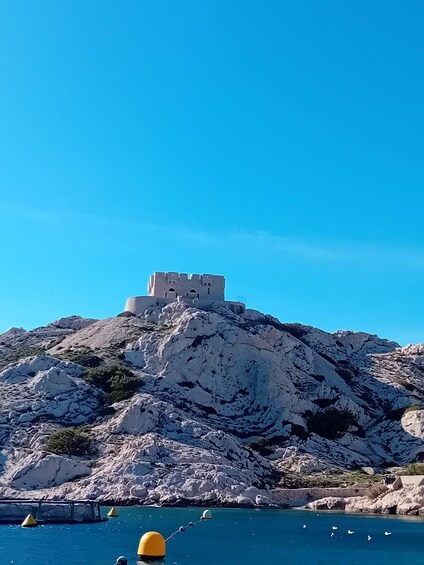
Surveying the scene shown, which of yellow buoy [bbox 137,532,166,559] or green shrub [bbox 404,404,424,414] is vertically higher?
green shrub [bbox 404,404,424,414]

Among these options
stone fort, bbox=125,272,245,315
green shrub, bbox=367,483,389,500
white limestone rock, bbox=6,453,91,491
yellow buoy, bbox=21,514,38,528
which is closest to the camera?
yellow buoy, bbox=21,514,38,528

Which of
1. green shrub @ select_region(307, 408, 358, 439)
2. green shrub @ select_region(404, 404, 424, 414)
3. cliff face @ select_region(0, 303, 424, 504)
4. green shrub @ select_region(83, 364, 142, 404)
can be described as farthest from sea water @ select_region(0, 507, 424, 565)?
green shrub @ select_region(404, 404, 424, 414)

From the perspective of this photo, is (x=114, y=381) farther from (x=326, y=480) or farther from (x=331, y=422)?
(x=331, y=422)

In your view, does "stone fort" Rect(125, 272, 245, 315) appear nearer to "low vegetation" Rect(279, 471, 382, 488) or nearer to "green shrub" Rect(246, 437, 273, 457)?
"green shrub" Rect(246, 437, 273, 457)

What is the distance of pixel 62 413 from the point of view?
259ft

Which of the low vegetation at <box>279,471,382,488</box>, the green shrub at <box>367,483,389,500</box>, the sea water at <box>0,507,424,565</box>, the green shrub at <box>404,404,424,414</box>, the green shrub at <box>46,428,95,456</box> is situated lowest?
the sea water at <box>0,507,424,565</box>

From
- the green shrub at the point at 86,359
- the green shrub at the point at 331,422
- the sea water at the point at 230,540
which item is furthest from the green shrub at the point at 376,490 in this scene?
the green shrub at the point at 86,359

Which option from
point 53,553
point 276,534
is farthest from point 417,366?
point 53,553

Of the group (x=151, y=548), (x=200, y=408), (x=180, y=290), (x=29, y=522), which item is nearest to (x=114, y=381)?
(x=200, y=408)

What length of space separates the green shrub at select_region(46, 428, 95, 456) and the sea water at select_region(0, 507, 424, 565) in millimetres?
13921

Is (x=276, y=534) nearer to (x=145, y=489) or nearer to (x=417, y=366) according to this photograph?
(x=145, y=489)

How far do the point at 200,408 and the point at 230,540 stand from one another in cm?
4485

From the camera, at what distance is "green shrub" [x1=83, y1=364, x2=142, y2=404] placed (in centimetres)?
8206

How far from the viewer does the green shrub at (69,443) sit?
6938 cm
